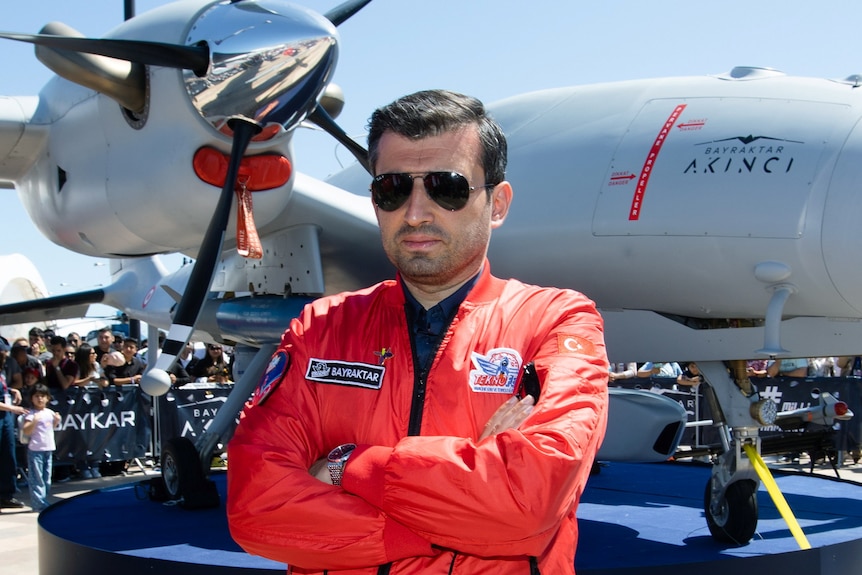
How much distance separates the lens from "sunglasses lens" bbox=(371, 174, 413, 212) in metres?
1.88

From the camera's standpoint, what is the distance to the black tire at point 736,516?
5.28 meters

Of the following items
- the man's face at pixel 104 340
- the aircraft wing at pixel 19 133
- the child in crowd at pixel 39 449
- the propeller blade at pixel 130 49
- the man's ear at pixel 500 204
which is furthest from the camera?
the man's face at pixel 104 340

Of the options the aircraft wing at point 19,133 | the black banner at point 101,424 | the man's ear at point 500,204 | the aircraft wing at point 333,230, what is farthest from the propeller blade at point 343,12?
the black banner at point 101,424

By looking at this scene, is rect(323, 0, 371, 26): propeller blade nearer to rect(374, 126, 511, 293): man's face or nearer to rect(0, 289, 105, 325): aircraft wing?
rect(374, 126, 511, 293): man's face

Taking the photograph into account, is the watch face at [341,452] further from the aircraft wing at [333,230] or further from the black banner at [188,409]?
the black banner at [188,409]

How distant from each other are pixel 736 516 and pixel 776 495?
3.42 ft

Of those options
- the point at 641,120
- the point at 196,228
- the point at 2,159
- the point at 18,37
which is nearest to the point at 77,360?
the point at 2,159

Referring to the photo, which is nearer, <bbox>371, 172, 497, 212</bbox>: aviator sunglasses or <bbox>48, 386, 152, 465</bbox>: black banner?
<bbox>371, 172, 497, 212</bbox>: aviator sunglasses

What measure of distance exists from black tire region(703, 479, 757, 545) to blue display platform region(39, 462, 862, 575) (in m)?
0.08

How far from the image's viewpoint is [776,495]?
4309mm

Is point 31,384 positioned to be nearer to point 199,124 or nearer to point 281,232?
point 281,232

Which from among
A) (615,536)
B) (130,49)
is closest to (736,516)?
(615,536)

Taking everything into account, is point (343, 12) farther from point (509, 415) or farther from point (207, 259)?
point (509, 415)

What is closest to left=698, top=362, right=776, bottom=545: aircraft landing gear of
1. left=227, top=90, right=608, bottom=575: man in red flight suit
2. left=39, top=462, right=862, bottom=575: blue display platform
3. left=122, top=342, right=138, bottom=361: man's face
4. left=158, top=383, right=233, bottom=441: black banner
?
left=39, top=462, right=862, bottom=575: blue display platform
